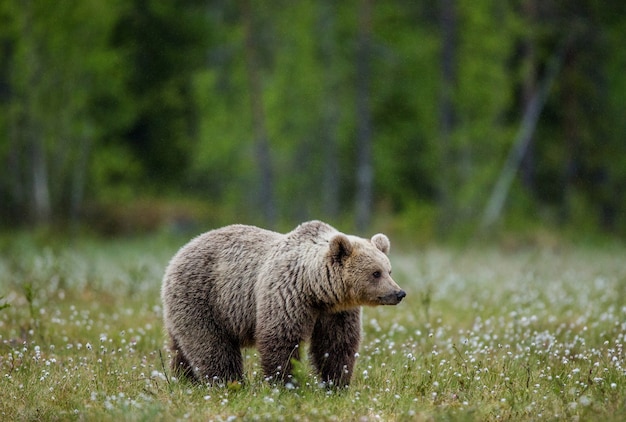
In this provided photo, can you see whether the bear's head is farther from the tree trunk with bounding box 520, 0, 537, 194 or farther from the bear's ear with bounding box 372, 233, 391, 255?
the tree trunk with bounding box 520, 0, 537, 194

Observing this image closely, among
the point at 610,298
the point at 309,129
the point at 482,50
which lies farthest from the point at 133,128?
the point at 610,298

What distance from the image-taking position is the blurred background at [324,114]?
26312 mm

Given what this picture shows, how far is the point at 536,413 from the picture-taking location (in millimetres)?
6359

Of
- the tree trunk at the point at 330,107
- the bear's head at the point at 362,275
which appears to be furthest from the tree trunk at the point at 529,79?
the bear's head at the point at 362,275

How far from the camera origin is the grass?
6.36 metres

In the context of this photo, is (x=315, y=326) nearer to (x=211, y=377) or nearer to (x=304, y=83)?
Result: (x=211, y=377)

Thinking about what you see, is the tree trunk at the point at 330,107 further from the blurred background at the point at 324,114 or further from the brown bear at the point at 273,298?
the brown bear at the point at 273,298

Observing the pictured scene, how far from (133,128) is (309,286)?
31097 mm

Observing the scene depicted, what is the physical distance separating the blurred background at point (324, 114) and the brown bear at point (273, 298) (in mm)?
17290

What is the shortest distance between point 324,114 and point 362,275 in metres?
24.1

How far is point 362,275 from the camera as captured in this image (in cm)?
754

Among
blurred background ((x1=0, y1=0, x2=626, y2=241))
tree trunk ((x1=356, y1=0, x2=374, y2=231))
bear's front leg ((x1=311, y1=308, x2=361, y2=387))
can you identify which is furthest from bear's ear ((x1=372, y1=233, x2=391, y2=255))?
tree trunk ((x1=356, y1=0, x2=374, y2=231))

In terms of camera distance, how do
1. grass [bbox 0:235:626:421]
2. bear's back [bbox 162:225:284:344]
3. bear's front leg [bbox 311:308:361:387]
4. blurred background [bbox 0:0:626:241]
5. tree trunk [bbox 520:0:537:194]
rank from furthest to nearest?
1. tree trunk [bbox 520:0:537:194]
2. blurred background [bbox 0:0:626:241]
3. bear's back [bbox 162:225:284:344]
4. bear's front leg [bbox 311:308:361:387]
5. grass [bbox 0:235:626:421]

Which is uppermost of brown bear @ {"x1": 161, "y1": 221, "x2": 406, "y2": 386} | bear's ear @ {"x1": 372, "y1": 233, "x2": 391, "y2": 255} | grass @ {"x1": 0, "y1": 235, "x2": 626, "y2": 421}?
bear's ear @ {"x1": 372, "y1": 233, "x2": 391, "y2": 255}
